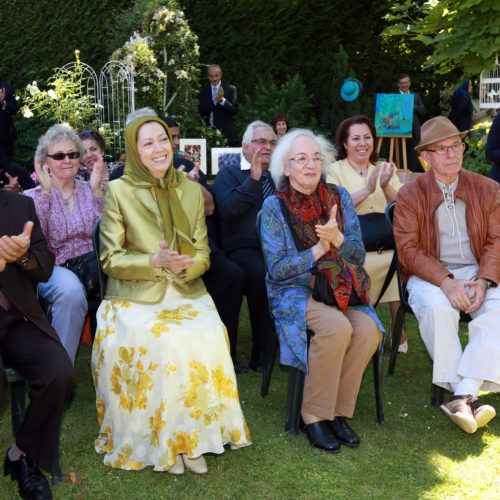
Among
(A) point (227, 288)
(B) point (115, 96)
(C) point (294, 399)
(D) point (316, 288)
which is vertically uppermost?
(B) point (115, 96)

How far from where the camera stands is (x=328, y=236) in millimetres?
3354

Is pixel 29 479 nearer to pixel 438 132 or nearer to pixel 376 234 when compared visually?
pixel 376 234

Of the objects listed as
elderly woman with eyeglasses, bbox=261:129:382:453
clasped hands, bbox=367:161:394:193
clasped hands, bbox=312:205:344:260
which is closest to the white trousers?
elderly woman with eyeglasses, bbox=261:129:382:453

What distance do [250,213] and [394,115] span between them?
5191 millimetres

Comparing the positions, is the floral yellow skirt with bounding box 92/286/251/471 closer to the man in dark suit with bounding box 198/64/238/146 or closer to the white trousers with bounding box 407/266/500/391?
the white trousers with bounding box 407/266/500/391

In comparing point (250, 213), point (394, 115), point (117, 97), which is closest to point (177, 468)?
point (250, 213)

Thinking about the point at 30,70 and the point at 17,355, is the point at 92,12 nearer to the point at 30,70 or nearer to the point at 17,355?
the point at 30,70

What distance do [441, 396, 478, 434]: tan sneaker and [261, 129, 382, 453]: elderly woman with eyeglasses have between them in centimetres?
51

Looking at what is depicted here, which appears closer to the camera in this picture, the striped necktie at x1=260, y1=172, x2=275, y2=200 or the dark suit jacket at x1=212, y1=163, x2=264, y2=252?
the dark suit jacket at x1=212, y1=163, x2=264, y2=252

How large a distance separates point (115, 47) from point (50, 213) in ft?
20.3

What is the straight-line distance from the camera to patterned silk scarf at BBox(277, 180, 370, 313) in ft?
11.1

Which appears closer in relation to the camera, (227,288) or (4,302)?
(4,302)

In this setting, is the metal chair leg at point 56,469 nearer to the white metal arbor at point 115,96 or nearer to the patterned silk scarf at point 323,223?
the patterned silk scarf at point 323,223

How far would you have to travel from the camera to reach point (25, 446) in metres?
2.76
